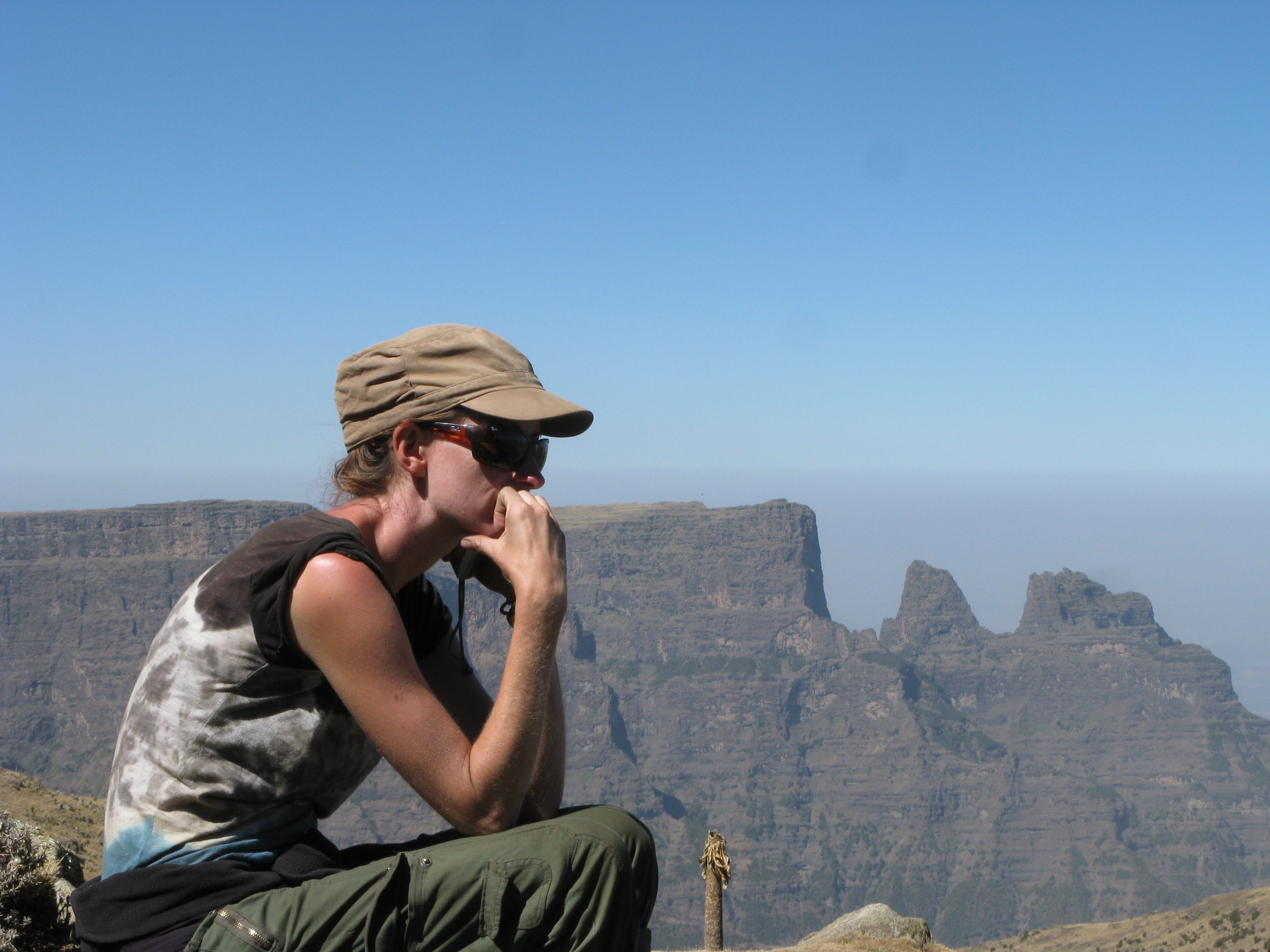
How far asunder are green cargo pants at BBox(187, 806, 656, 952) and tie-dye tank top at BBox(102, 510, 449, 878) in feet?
0.88

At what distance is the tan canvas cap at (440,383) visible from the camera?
3557 millimetres

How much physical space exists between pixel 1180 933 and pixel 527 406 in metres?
79.0

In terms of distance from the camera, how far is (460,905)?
320cm

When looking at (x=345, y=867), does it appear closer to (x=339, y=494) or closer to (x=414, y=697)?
(x=414, y=697)

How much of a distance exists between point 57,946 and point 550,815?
223 inches

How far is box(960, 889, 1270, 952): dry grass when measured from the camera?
194ft

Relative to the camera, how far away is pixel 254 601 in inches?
126

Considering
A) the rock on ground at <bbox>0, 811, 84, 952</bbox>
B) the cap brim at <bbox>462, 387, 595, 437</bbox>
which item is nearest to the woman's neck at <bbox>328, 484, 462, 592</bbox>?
the cap brim at <bbox>462, 387, 595, 437</bbox>

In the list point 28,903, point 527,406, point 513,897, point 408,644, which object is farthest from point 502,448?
point 28,903

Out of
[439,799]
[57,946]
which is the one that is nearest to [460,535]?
[439,799]

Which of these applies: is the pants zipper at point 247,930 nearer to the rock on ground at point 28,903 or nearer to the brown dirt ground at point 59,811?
the rock on ground at point 28,903

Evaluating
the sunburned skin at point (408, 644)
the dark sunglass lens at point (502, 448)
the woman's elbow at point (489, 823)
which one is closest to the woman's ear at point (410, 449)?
the sunburned skin at point (408, 644)

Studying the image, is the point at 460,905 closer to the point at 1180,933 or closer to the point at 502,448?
the point at 502,448

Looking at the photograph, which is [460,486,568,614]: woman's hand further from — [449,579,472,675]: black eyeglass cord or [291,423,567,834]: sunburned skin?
[449,579,472,675]: black eyeglass cord
